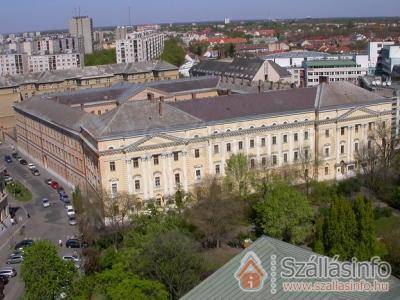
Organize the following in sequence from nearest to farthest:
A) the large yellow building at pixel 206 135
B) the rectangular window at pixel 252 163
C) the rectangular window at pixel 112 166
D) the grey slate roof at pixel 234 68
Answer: the rectangular window at pixel 112 166
the large yellow building at pixel 206 135
the rectangular window at pixel 252 163
the grey slate roof at pixel 234 68

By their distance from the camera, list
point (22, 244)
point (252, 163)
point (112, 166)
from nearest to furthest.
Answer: point (22, 244), point (112, 166), point (252, 163)

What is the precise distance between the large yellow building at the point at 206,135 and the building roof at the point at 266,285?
3582cm

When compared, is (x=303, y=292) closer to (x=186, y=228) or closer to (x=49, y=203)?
(x=186, y=228)

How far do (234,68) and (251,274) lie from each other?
106526 millimetres

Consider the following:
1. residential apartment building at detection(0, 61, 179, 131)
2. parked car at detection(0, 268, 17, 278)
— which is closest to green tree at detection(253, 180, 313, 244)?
parked car at detection(0, 268, 17, 278)

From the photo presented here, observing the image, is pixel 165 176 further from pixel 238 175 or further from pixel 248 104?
pixel 248 104

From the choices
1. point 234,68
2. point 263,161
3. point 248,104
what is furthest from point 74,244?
point 234,68

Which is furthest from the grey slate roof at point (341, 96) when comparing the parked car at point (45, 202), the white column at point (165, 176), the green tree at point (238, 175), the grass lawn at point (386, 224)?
the parked car at point (45, 202)

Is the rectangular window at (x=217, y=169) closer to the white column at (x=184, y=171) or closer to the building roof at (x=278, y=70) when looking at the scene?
the white column at (x=184, y=171)

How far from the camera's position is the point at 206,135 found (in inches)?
2633

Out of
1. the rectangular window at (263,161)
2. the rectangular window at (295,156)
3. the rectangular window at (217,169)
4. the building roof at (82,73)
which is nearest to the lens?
the rectangular window at (217,169)

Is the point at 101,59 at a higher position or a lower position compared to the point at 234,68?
higher

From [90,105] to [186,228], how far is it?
42.2 m

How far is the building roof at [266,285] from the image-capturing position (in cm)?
2622
